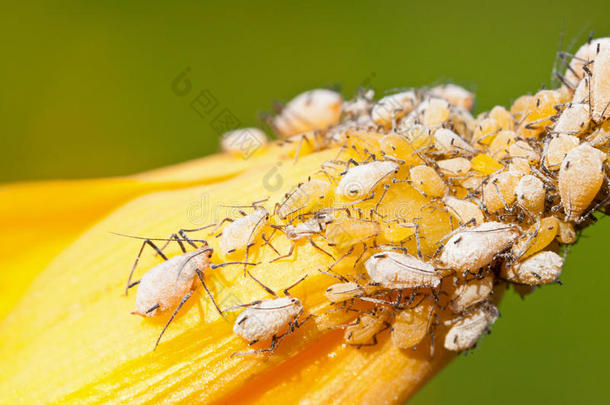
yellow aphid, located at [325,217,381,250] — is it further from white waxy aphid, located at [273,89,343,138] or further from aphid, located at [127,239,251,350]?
white waxy aphid, located at [273,89,343,138]

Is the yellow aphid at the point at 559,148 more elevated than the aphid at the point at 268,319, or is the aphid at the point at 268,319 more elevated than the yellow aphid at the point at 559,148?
the aphid at the point at 268,319

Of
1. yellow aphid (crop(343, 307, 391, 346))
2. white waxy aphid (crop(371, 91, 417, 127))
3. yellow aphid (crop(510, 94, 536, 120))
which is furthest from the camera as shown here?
white waxy aphid (crop(371, 91, 417, 127))

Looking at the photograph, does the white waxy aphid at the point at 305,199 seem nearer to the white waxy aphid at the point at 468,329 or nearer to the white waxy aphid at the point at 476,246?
the white waxy aphid at the point at 476,246

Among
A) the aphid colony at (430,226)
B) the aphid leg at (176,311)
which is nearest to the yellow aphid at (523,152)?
the aphid colony at (430,226)

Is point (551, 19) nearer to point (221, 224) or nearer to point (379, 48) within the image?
point (379, 48)

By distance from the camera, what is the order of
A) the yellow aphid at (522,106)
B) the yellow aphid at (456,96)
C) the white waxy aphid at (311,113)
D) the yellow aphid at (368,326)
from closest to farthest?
the yellow aphid at (368,326) → the yellow aphid at (522,106) → the yellow aphid at (456,96) → the white waxy aphid at (311,113)

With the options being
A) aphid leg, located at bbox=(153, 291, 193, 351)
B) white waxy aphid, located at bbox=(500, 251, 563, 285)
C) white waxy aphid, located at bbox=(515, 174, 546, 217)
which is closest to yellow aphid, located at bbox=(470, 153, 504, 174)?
white waxy aphid, located at bbox=(515, 174, 546, 217)

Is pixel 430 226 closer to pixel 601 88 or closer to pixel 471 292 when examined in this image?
pixel 471 292
